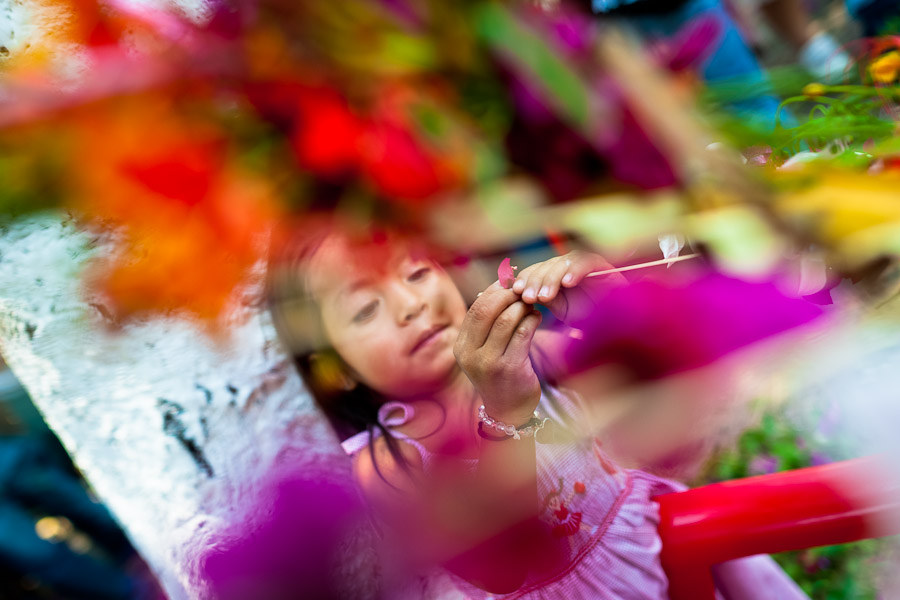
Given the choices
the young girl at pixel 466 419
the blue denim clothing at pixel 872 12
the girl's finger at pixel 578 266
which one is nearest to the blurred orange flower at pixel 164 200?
the young girl at pixel 466 419

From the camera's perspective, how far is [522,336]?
279mm

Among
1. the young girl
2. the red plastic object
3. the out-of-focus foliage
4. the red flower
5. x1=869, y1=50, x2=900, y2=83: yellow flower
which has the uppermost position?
the red flower

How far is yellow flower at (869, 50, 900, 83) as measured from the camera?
1.19 ft

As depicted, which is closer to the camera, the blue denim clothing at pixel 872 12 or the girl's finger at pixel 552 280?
the girl's finger at pixel 552 280

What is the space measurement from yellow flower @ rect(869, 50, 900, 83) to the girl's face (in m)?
0.31

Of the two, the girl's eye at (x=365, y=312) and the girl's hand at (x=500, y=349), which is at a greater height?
the girl's eye at (x=365, y=312)

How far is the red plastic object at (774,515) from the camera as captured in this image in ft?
1.11

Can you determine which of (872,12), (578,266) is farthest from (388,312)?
(872,12)

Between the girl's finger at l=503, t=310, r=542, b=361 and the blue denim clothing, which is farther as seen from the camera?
the blue denim clothing

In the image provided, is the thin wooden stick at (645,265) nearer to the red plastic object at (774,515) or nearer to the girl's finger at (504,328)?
the girl's finger at (504,328)

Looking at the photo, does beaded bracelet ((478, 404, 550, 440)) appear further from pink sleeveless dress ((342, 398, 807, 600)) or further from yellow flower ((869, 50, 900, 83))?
yellow flower ((869, 50, 900, 83))

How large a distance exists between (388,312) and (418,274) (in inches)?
1.1

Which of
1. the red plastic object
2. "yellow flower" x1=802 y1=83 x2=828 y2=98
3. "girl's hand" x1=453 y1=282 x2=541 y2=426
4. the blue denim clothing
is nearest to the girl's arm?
"girl's hand" x1=453 y1=282 x2=541 y2=426

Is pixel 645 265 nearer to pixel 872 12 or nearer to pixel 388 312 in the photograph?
pixel 388 312
